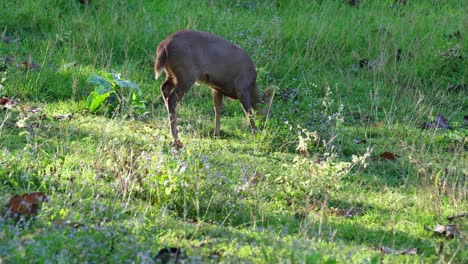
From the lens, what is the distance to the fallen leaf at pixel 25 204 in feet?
13.3

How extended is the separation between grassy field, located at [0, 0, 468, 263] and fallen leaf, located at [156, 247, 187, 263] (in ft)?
0.06

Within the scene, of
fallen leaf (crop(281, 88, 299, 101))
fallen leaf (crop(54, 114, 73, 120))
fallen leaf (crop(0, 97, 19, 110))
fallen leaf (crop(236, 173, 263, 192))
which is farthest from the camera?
fallen leaf (crop(281, 88, 299, 101))

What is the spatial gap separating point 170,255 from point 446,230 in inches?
69.9

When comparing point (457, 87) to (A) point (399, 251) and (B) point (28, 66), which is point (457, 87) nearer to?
(B) point (28, 66)

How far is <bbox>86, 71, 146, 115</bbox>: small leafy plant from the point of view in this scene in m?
6.80

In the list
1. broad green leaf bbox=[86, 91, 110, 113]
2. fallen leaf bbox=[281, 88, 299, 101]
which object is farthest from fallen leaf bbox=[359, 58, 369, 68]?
broad green leaf bbox=[86, 91, 110, 113]

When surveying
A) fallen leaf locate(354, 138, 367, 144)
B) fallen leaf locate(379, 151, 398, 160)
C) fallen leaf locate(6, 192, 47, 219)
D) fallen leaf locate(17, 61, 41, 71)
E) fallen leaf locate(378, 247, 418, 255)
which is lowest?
fallen leaf locate(17, 61, 41, 71)

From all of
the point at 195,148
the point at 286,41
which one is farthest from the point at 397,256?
the point at 286,41

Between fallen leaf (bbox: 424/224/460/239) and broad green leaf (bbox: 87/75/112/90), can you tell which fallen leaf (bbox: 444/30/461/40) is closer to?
broad green leaf (bbox: 87/75/112/90)

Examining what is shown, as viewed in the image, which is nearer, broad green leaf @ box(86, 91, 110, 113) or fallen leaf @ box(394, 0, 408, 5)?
broad green leaf @ box(86, 91, 110, 113)

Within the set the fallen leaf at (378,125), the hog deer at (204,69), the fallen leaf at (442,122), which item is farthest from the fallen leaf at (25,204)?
the fallen leaf at (442,122)

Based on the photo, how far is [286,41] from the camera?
30.8 feet

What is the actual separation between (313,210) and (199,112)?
110 inches

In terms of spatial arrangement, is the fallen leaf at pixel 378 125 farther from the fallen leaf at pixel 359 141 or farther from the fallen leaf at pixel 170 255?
the fallen leaf at pixel 170 255
